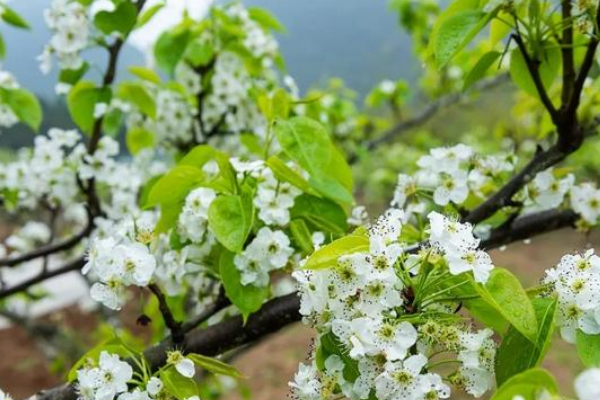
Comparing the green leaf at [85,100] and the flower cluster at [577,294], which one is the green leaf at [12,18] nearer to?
the green leaf at [85,100]

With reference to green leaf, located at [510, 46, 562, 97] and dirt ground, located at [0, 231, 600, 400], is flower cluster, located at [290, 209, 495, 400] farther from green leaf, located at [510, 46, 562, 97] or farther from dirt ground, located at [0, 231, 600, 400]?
dirt ground, located at [0, 231, 600, 400]

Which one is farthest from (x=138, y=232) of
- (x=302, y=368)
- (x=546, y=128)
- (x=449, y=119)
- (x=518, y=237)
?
(x=449, y=119)

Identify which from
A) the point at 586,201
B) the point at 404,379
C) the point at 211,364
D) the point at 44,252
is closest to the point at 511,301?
the point at 404,379

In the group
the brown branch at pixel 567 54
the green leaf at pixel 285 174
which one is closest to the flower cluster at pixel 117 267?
the green leaf at pixel 285 174

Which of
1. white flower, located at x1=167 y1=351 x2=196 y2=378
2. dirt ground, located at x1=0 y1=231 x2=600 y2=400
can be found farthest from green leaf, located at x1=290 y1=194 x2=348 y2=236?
dirt ground, located at x1=0 y1=231 x2=600 y2=400

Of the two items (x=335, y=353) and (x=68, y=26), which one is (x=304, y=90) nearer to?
(x=68, y=26)

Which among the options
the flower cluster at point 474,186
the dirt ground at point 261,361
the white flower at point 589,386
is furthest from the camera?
the dirt ground at point 261,361
